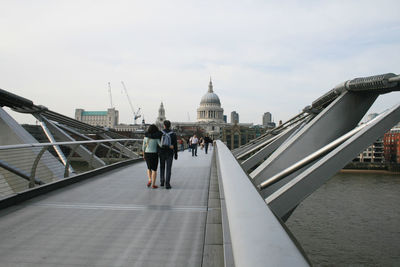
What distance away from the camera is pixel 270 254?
938 millimetres

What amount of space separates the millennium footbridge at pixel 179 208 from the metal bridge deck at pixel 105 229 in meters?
0.01

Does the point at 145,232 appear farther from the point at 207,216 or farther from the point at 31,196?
the point at 31,196

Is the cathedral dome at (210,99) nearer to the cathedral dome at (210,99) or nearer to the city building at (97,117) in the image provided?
the cathedral dome at (210,99)

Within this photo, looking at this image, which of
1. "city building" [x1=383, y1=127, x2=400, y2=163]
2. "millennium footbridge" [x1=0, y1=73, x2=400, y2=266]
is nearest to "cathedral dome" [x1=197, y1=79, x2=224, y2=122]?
"city building" [x1=383, y1=127, x2=400, y2=163]

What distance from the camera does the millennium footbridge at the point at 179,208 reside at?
1469mm

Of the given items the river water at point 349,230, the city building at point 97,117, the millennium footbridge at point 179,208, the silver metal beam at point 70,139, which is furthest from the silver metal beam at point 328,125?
the city building at point 97,117

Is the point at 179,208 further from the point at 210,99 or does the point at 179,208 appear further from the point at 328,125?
the point at 210,99

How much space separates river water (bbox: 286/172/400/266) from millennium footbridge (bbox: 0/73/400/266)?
368 inches

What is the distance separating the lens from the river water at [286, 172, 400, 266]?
578 inches

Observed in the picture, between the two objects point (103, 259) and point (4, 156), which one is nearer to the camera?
point (103, 259)

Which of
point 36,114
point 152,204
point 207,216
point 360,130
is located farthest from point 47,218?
point 36,114

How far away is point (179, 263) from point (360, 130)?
3.74 metres

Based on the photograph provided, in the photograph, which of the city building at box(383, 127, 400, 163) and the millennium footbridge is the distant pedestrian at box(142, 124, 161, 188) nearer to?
the millennium footbridge

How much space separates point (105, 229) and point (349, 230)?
62.6 ft
